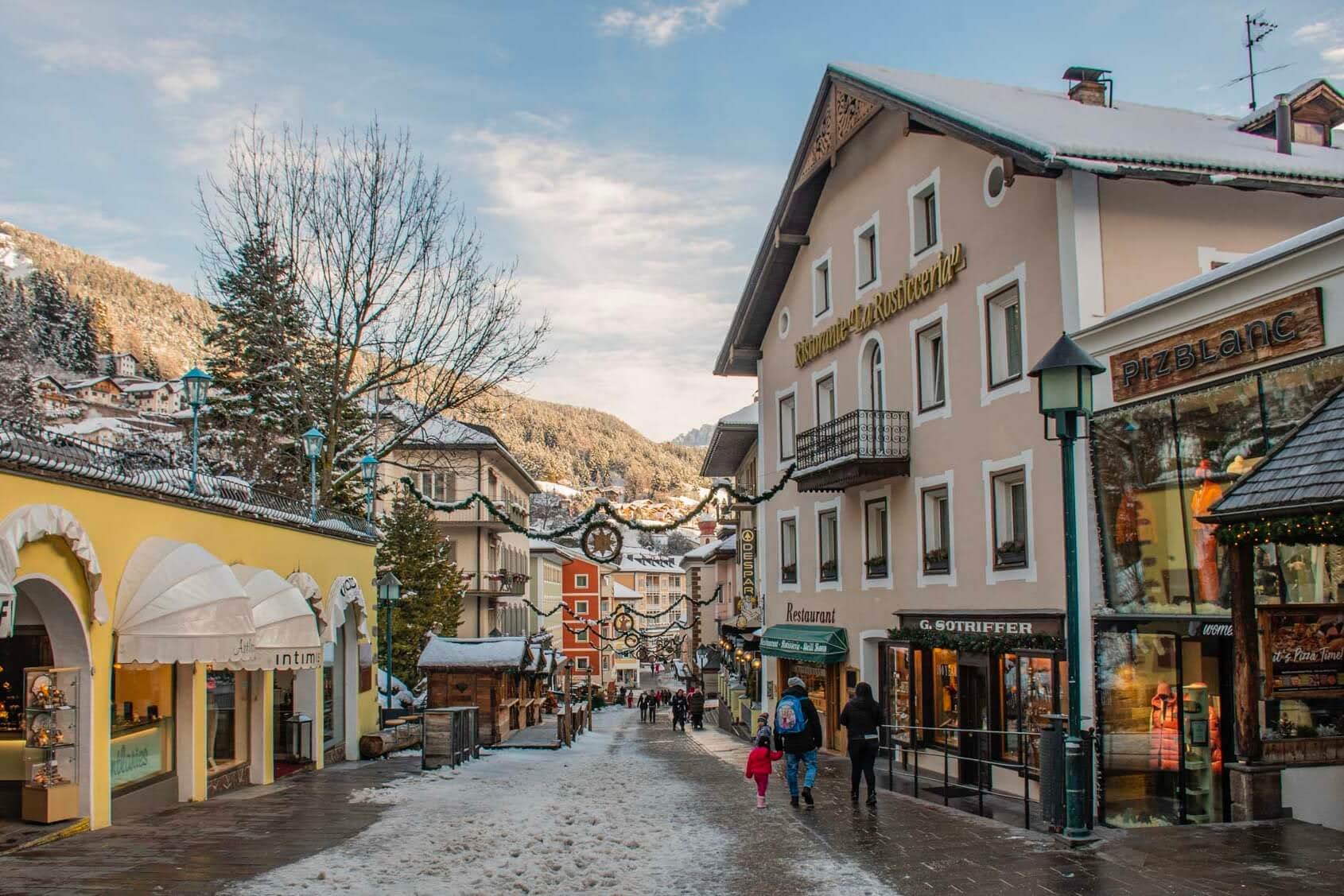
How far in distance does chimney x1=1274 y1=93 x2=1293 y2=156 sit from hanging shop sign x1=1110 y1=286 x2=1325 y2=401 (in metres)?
7.05

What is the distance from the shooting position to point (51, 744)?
1194cm

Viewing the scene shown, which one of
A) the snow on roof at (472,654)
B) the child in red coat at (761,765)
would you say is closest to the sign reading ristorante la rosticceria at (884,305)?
the child in red coat at (761,765)

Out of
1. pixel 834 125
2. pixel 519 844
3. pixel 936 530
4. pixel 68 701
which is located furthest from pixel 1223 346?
pixel 834 125

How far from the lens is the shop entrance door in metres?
19.0

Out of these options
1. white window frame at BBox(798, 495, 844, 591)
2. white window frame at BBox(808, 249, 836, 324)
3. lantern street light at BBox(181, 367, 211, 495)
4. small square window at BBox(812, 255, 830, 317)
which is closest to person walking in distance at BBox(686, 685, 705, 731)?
white window frame at BBox(798, 495, 844, 591)

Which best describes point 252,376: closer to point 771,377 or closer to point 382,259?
point 382,259

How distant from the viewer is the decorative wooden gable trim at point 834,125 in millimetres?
23875

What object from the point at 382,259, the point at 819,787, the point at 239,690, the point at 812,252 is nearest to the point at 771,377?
the point at 812,252

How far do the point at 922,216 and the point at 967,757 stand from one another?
1079 centimetres

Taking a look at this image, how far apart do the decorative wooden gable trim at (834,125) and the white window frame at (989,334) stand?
17.6 feet

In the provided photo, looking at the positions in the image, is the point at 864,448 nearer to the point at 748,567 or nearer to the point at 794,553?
the point at 794,553

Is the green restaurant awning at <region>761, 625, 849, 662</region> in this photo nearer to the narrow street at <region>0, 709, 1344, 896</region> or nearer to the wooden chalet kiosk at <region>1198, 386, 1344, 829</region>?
the narrow street at <region>0, 709, 1344, 896</region>

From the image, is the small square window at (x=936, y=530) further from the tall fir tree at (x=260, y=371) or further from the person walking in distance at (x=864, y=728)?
the tall fir tree at (x=260, y=371)

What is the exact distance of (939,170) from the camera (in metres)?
21.4
